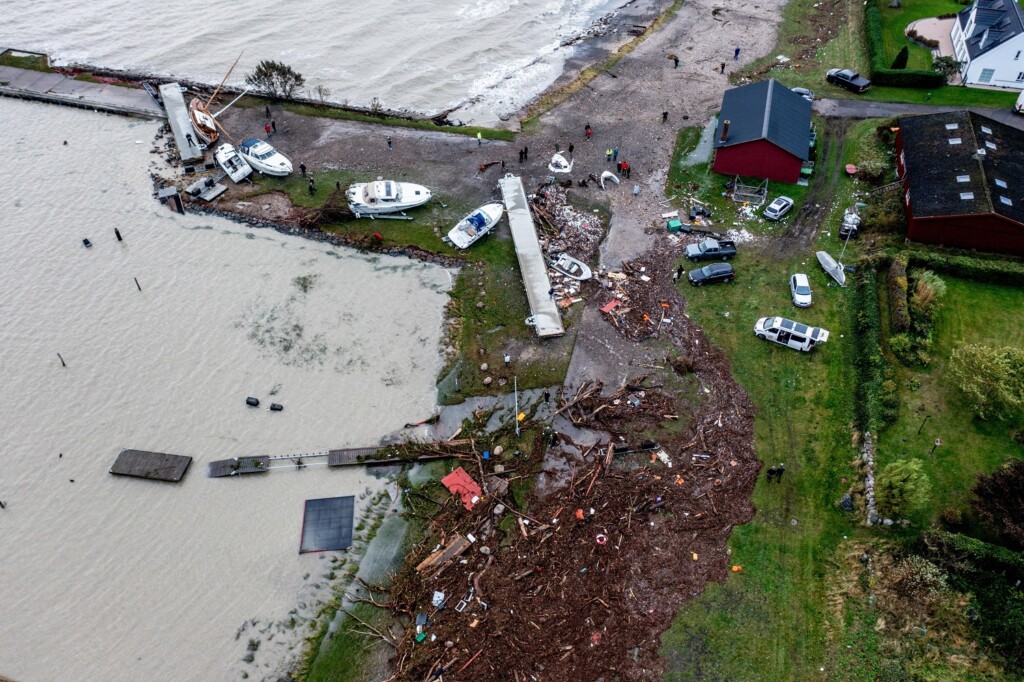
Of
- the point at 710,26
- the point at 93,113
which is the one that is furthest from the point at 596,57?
the point at 93,113

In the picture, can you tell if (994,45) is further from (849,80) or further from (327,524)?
(327,524)

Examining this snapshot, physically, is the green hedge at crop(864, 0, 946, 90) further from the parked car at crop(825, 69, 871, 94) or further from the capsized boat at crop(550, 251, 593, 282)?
the capsized boat at crop(550, 251, 593, 282)

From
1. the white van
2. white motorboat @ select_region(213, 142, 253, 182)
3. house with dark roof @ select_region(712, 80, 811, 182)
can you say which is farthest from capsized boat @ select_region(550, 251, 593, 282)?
white motorboat @ select_region(213, 142, 253, 182)

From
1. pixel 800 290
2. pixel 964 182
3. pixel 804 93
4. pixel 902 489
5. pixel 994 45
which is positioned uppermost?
pixel 994 45

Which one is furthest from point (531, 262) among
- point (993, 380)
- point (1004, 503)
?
point (1004, 503)

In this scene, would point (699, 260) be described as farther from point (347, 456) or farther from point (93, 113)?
point (93, 113)

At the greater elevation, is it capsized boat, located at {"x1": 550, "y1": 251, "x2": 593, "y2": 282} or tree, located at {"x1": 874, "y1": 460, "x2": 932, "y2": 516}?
capsized boat, located at {"x1": 550, "y1": 251, "x2": 593, "y2": 282}
